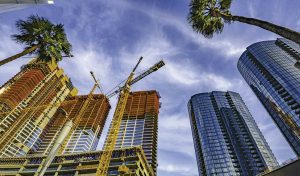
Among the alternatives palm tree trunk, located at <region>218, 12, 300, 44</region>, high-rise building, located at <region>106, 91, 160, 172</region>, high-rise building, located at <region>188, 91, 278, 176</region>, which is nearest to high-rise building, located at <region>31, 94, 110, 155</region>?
high-rise building, located at <region>106, 91, 160, 172</region>

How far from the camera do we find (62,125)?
328 ft

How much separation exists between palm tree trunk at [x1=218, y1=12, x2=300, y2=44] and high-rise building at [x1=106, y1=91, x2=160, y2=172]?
115 metres

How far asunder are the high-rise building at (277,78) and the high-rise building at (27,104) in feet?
460

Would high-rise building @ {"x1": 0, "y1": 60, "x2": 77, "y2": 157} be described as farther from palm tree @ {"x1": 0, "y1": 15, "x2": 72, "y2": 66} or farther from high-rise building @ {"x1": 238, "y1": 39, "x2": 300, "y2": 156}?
high-rise building @ {"x1": 238, "y1": 39, "x2": 300, "y2": 156}

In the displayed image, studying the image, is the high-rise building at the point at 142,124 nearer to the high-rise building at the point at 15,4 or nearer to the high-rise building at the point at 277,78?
the high-rise building at the point at 277,78

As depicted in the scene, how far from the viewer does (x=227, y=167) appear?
519 feet

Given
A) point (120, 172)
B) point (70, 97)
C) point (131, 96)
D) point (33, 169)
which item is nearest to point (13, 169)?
point (33, 169)

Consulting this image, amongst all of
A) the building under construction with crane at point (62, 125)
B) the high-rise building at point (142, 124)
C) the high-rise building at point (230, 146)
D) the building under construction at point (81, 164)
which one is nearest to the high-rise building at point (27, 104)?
the building under construction with crane at point (62, 125)

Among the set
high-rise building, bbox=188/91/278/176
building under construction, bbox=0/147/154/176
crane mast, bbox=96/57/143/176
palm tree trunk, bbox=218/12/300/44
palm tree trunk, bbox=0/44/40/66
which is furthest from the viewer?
high-rise building, bbox=188/91/278/176

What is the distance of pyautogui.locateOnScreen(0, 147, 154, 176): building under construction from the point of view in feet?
268

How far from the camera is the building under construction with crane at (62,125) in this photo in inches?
3322

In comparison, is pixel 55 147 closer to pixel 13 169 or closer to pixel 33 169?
pixel 33 169

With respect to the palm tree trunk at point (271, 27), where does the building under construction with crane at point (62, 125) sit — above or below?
above

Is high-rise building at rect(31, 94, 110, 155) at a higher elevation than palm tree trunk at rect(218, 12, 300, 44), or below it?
higher
